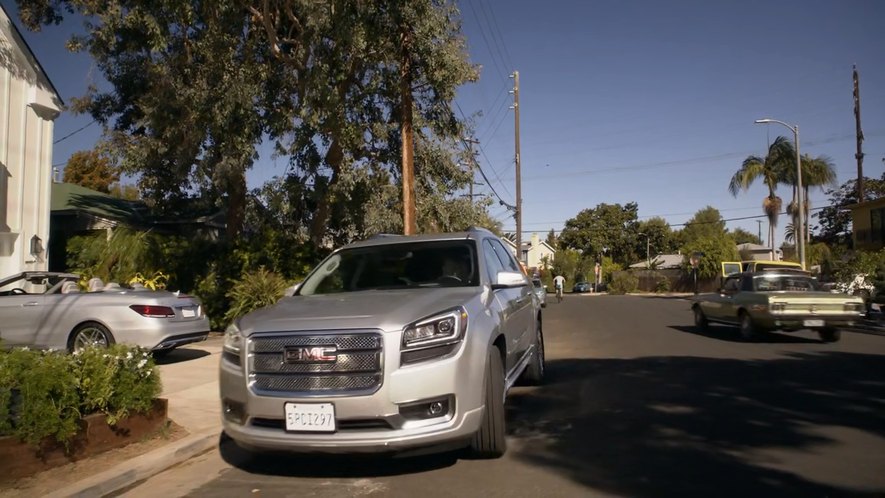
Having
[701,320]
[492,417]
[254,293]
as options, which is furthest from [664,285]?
[492,417]

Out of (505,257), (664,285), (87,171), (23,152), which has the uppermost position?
(87,171)

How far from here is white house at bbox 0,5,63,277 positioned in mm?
14664

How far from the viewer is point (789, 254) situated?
6944cm

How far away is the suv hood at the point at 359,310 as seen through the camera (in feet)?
15.9

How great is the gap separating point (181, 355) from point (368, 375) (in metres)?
8.21

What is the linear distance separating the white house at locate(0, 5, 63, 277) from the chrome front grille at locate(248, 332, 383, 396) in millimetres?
12591

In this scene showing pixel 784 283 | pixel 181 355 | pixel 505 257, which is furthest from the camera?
pixel 784 283

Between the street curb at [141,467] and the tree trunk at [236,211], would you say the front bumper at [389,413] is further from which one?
the tree trunk at [236,211]

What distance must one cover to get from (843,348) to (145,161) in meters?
15.6

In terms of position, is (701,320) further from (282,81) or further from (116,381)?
(116,381)

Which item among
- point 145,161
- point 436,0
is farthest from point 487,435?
point 145,161

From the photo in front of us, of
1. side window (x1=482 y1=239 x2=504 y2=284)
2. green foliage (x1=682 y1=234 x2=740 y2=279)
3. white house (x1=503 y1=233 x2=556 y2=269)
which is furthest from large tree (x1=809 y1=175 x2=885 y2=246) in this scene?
side window (x1=482 y1=239 x2=504 y2=284)

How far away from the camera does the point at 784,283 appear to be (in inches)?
570

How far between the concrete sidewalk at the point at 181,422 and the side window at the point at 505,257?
11.3 ft
